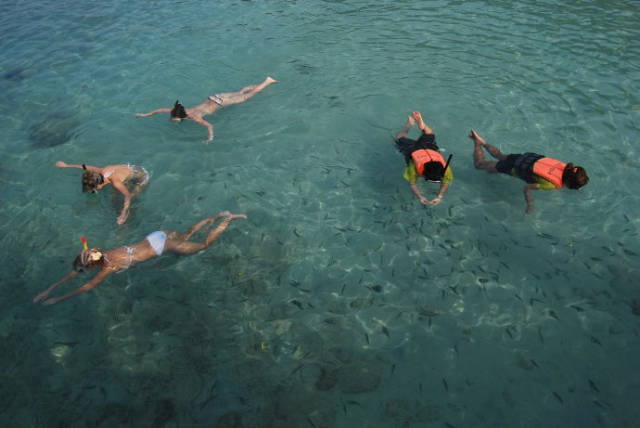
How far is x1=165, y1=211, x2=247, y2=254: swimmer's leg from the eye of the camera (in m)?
9.63

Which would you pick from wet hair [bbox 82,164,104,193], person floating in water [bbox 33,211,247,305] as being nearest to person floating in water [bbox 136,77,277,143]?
wet hair [bbox 82,164,104,193]

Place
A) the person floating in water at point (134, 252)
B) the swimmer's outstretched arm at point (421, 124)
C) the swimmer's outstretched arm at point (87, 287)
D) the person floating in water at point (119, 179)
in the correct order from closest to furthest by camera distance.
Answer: the person floating in water at point (134, 252) < the swimmer's outstretched arm at point (87, 287) < the person floating in water at point (119, 179) < the swimmer's outstretched arm at point (421, 124)

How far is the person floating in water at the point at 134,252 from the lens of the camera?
8297 mm

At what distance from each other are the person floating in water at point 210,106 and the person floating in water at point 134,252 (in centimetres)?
379

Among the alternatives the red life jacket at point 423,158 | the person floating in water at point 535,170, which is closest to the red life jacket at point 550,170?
the person floating in water at point 535,170

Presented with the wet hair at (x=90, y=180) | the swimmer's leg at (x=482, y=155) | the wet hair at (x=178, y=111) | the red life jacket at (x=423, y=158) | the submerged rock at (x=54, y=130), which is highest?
the red life jacket at (x=423, y=158)

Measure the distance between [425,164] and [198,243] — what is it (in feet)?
19.5

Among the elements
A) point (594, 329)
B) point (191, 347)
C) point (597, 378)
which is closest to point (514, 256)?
point (594, 329)

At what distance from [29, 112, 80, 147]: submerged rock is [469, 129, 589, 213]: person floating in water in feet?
44.8

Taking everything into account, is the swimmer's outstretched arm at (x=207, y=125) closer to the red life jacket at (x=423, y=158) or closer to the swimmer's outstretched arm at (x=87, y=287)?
the swimmer's outstretched arm at (x=87, y=287)

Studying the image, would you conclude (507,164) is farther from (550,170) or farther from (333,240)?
(333,240)

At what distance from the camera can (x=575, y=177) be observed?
8.84 meters

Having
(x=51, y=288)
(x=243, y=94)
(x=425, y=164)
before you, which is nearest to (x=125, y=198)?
(x=51, y=288)

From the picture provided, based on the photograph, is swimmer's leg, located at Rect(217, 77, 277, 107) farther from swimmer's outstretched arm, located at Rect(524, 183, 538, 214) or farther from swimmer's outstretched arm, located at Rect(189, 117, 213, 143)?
swimmer's outstretched arm, located at Rect(524, 183, 538, 214)
